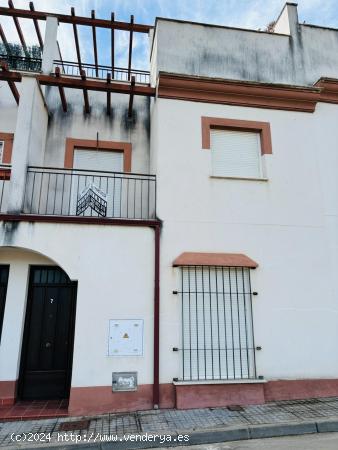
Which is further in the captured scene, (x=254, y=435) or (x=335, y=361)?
(x=335, y=361)

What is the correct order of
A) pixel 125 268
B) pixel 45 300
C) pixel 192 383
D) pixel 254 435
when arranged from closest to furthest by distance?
pixel 254 435 < pixel 192 383 < pixel 125 268 < pixel 45 300

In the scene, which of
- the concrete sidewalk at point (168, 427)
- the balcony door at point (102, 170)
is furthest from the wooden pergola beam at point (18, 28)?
the concrete sidewalk at point (168, 427)

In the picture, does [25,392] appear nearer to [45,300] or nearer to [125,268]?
[45,300]

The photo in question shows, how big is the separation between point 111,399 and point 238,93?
7.31m

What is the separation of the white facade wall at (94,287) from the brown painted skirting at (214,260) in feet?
2.20

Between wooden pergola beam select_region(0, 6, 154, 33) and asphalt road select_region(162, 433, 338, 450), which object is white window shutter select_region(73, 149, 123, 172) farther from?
asphalt road select_region(162, 433, 338, 450)

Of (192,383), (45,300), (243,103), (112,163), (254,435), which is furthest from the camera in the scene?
(112,163)

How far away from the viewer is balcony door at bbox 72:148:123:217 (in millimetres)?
8430

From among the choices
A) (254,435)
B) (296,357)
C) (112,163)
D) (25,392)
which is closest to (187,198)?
(112,163)

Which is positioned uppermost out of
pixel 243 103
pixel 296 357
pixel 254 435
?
pixel 243 103

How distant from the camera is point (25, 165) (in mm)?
6969

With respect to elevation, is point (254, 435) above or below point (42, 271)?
below

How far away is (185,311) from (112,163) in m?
4.38

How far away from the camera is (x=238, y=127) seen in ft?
26.3
